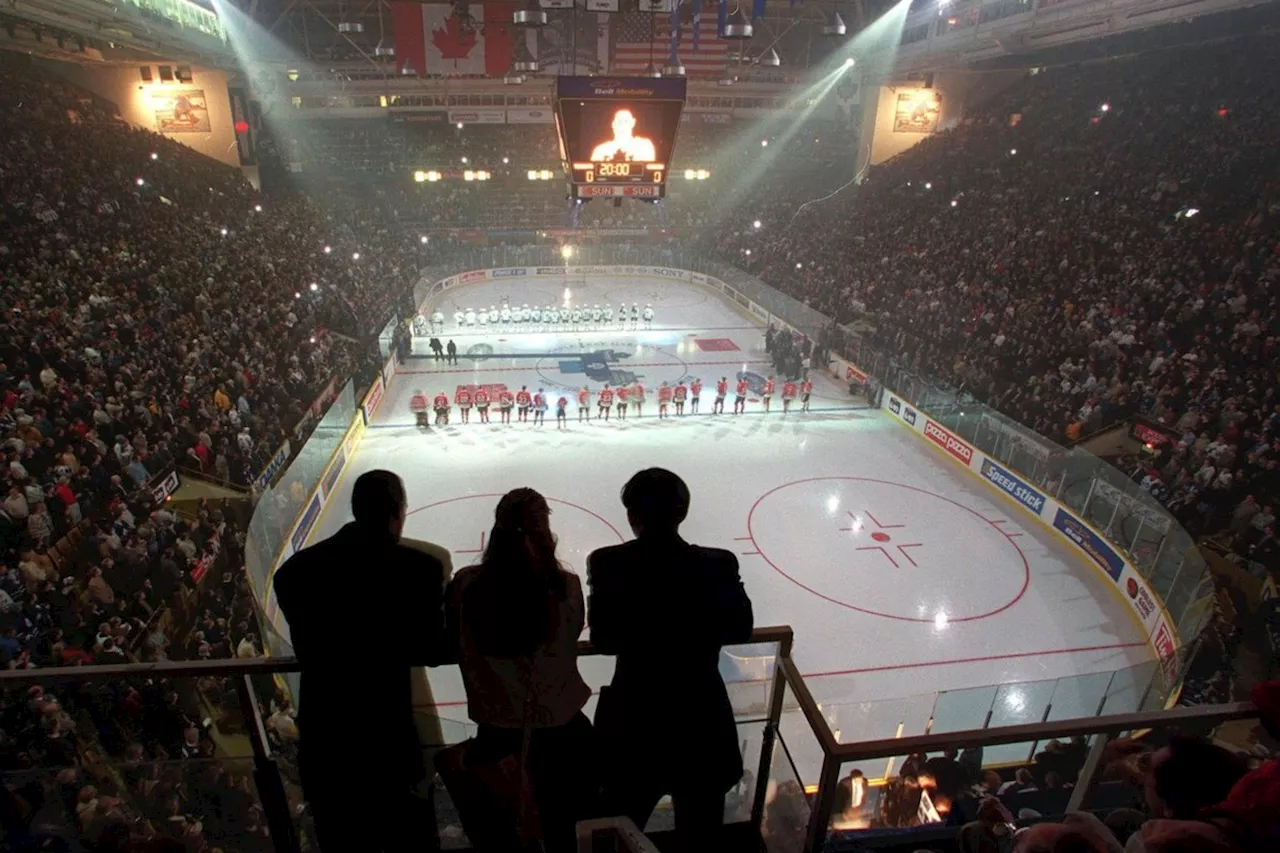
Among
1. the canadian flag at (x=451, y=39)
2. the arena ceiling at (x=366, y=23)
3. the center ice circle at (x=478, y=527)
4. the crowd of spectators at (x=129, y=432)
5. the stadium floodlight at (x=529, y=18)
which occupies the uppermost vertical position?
the arena ceiling at (x=366, y=23)

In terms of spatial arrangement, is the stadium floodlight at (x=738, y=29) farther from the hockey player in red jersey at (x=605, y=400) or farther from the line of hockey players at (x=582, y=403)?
the hockey player in red jersey at (x=605, y=400)

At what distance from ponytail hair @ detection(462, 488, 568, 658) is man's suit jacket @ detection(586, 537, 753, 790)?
0.19 meters

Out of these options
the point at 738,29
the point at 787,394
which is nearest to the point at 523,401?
the point at 787,394

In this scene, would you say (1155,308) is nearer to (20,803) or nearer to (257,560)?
(257,560)

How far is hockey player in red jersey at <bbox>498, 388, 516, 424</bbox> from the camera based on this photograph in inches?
715

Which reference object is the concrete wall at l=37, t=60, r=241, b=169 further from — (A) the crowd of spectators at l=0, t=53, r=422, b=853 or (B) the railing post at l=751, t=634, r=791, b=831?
(B) the railing post at l=751, t=634, r=791, b=831

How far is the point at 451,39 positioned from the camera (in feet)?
85.3

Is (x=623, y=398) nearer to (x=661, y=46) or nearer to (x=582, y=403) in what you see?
(x=582, y=403)

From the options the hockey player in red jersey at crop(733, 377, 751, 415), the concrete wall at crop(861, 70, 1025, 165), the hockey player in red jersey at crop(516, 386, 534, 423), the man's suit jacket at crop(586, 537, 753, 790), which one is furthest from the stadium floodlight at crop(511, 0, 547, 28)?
A: the concrete wall at crop(861, 70, 1025, 165)

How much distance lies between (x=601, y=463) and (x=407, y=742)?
13.8 metres

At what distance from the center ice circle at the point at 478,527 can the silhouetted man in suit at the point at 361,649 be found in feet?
31.7

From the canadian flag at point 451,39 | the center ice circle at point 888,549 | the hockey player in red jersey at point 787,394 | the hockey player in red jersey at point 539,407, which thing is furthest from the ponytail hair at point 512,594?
the canadian flag at point 451,39

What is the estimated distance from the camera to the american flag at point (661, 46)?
2650cm

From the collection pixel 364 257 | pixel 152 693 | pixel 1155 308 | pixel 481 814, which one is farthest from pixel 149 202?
pixel 1155 308
